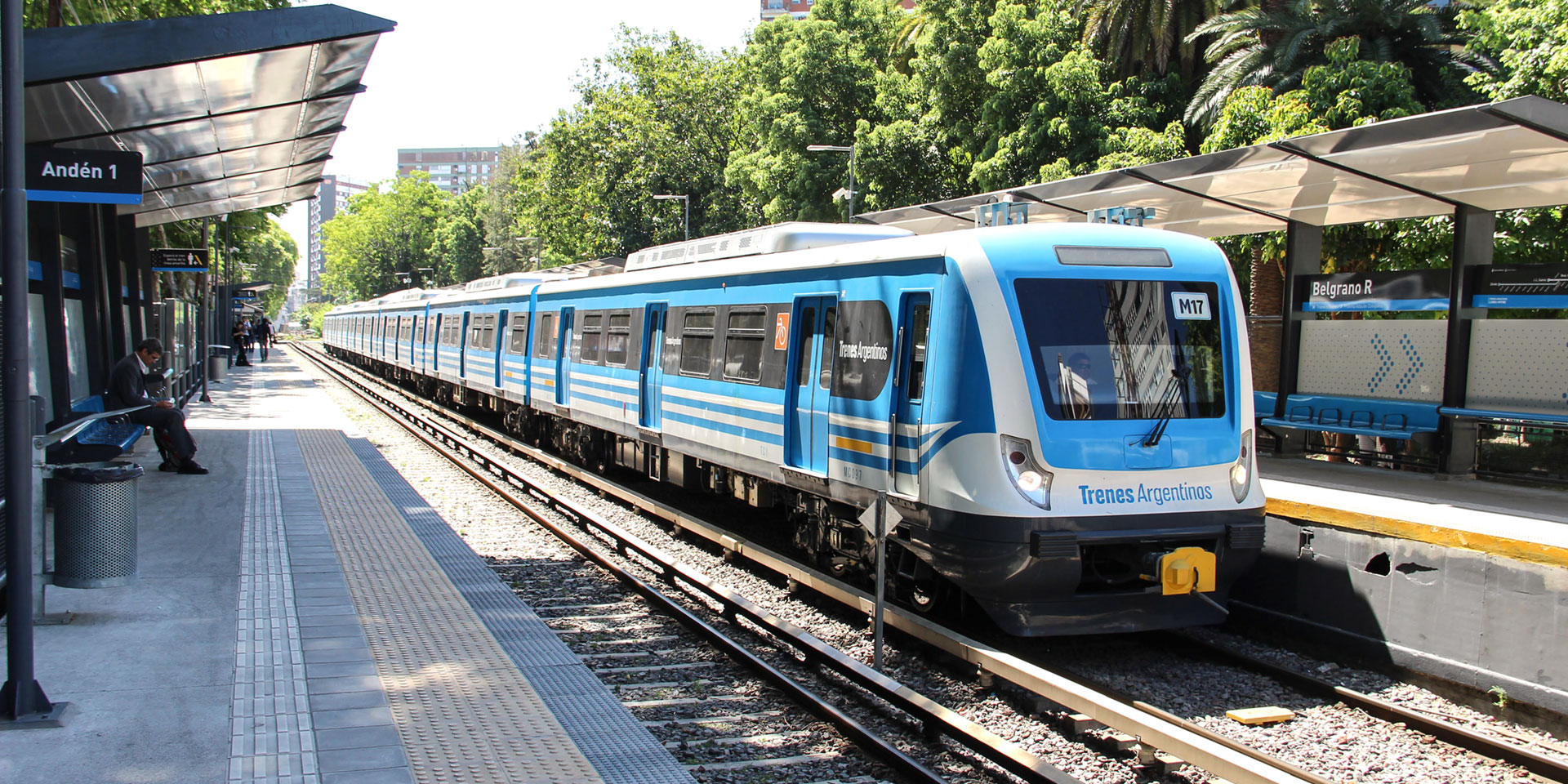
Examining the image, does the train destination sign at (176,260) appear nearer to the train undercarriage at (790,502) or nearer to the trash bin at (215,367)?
→ the train undercarriage at (790,502)

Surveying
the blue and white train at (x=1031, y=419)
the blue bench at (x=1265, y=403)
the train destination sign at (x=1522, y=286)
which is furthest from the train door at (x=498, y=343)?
the train destination sign at (x=1522, y=286)

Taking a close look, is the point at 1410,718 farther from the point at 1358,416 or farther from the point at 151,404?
the point at 151,404

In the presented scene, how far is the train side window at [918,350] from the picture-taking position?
7.39 m

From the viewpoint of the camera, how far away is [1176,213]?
13586 mm

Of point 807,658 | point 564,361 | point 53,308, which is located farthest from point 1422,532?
point 53,308

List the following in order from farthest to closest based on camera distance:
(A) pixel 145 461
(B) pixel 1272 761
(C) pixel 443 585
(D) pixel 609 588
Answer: (A) pixel 145 461 < (D) pixel 609 588 < (C) pixel 443 585 < (B) pixel 1272 761

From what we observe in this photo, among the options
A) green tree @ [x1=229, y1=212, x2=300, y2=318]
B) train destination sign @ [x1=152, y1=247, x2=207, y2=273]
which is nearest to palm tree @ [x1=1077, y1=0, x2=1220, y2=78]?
train destination sign @ [x1=152, y1=247, x2=207, y2=273]

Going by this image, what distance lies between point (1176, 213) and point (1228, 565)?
742 cm

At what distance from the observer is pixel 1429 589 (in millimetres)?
7008

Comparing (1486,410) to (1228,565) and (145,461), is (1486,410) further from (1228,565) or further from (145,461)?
(145,461)

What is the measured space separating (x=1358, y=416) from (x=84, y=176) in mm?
11895

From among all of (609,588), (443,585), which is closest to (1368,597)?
(609,588)

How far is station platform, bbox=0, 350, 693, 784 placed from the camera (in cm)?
515

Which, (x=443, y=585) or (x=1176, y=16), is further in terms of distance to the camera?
(x=1176, y=16)
